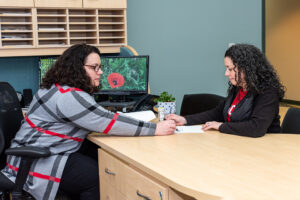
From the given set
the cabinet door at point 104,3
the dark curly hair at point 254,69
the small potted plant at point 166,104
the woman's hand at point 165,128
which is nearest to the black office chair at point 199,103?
the small potted plant at point 166,104

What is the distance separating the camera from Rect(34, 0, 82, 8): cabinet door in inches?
116

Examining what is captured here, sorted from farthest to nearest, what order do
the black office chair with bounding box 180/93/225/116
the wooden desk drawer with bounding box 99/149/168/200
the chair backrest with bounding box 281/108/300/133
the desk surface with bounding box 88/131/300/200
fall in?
the black office chair with bounding box 180/93/225/116
the chair backrest with bounding box 281/108/300/133
the wooden desk drawer with bounding box 99/149/168/200
the desk surface with bounding box 88/131/300/200

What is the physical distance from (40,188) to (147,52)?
209 cm

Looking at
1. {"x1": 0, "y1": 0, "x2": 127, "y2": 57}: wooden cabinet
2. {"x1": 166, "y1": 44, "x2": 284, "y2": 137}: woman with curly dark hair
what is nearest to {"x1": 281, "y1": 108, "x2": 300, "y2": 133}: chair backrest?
{"x1": 166, "y1": 44, "x2": 284, "y2": 137}: woman with curly dark hair

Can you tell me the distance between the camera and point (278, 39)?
749 cm

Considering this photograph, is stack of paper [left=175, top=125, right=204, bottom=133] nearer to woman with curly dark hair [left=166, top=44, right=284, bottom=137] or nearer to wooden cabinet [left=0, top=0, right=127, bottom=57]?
woman with curly dark hair [left=166, top=44, right=284, bottom=137]

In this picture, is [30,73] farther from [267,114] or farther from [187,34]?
[267,114]

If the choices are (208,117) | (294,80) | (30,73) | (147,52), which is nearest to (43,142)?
(208,117)

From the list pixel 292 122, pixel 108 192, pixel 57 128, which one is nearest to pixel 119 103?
pixel 57 128

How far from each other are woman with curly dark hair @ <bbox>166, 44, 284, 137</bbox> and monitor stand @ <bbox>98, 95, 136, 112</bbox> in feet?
2.89

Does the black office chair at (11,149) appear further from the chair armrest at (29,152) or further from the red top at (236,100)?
the red top at (236,100)

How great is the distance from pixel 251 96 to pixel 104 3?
1.64 metres

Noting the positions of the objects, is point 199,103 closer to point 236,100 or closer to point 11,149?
point 236,100

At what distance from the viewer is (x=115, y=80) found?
119 inches
